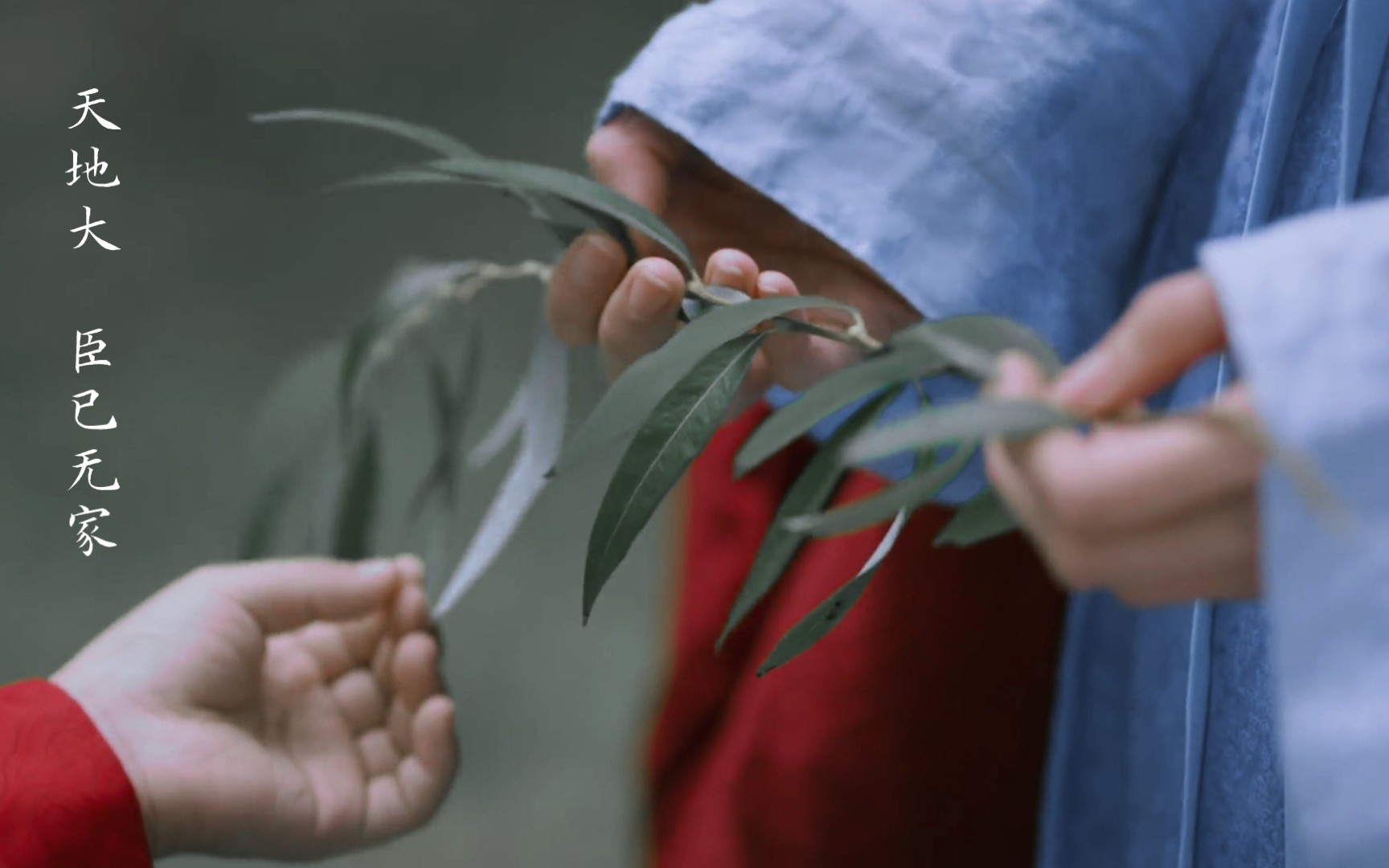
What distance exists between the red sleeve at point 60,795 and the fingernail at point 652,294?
0.25m

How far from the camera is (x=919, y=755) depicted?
1.88ft

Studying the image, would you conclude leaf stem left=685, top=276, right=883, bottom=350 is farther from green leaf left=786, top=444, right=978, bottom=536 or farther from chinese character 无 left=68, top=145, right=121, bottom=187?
chinese character 无 left=68, top=145, right=121, bottom=187

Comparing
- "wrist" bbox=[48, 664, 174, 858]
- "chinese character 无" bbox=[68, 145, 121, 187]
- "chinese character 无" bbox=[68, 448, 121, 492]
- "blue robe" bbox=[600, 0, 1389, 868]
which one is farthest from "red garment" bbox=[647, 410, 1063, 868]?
"chinese character 无" bbox=[68, 145, 121, 187]

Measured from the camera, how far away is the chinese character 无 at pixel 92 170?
123cm

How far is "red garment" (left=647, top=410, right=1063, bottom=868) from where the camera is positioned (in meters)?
0.56

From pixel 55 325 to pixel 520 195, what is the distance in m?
0.99

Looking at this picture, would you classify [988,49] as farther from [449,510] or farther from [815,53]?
[449,510]

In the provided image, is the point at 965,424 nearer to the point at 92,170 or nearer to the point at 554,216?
the point at 554,216

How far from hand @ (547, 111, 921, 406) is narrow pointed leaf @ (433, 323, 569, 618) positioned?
0.02 meters

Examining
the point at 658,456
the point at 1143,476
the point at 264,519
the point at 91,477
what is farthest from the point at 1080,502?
the point at 91,477

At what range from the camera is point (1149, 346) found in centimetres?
24

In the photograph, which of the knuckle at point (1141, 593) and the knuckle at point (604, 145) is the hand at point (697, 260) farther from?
the knuckle at point (1141, 593)

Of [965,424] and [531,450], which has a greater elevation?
[965,424]

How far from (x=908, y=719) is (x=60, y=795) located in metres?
0.36
